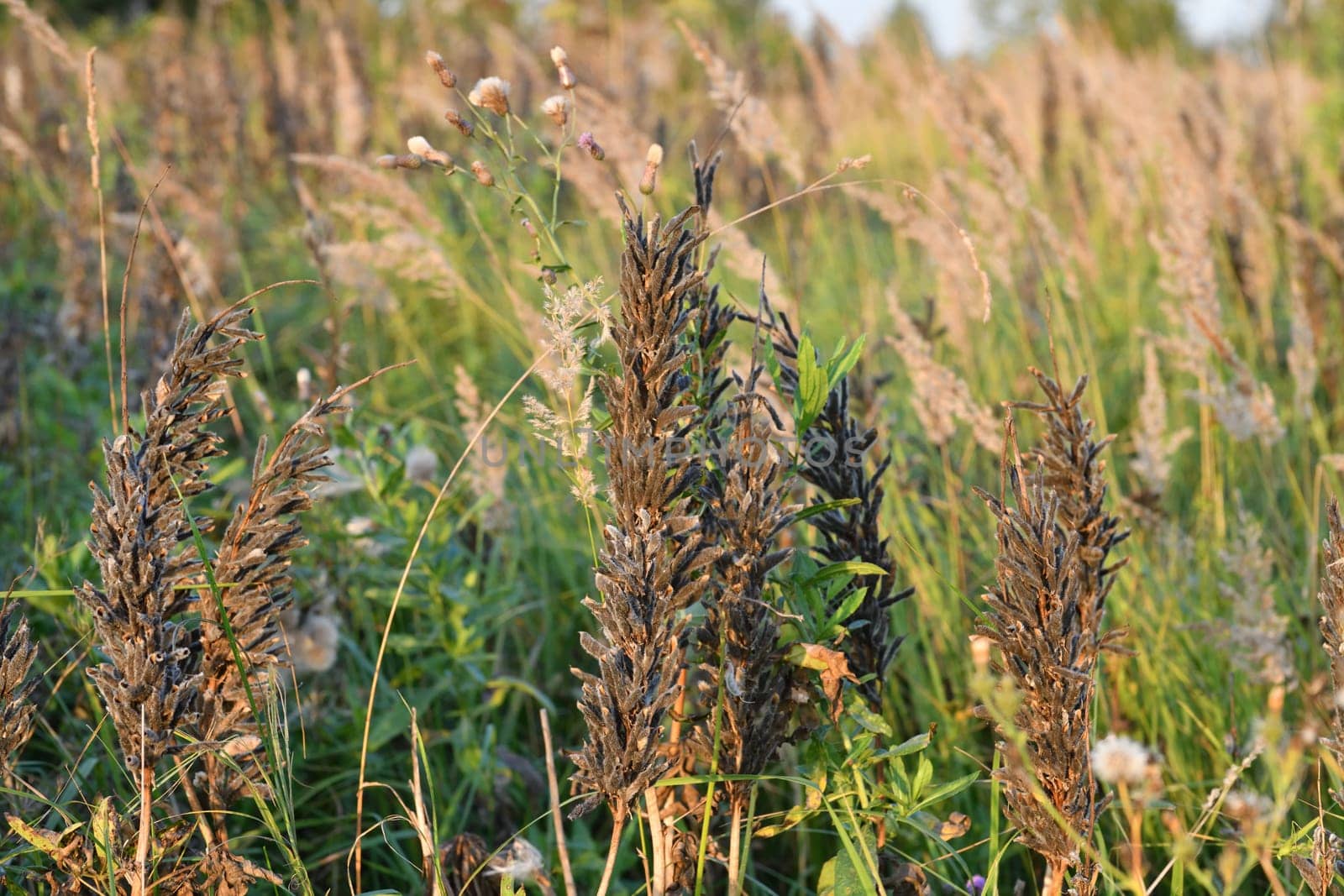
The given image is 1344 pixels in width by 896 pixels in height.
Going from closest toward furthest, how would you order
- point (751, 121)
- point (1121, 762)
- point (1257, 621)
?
point (1121, 762) → point (1257, 621) → point (751, 121)

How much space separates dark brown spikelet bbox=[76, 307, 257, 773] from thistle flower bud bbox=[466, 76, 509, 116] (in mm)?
388

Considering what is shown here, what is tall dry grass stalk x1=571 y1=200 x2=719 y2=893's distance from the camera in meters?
1.14

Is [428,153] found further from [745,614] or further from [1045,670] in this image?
[1045,670]

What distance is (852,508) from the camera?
1390mm

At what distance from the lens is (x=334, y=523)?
212 centimetres

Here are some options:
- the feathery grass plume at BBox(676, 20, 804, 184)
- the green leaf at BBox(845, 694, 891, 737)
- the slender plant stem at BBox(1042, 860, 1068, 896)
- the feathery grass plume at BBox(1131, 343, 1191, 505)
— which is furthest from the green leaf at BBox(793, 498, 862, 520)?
the feathery grass plume at BBox(676, 20, 804, 184)

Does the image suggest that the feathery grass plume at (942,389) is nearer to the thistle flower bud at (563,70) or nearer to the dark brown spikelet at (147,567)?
the thistle flower bud at (563,70)

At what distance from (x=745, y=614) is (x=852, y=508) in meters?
0.23

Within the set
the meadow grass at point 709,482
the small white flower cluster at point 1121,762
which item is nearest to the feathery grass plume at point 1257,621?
the meadow grass at point 709,482

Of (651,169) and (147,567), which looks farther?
(651,169)

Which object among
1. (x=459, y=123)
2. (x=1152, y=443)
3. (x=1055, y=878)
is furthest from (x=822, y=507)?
(x=1152, y=443)

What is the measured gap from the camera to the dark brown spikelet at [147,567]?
1136 millimetres

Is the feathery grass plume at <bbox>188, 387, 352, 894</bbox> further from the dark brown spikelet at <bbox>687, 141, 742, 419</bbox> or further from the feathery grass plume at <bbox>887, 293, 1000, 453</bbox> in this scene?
the feathery grass plume at <bbox>887, 293, 1000, 453</bbox>

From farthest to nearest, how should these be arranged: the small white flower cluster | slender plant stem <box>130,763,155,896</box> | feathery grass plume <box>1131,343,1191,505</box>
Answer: feathery grass plume <box>1131,343,1191,505</box> < slender plant stem <box>130,763,155,896</box> < the small white flower cluster
